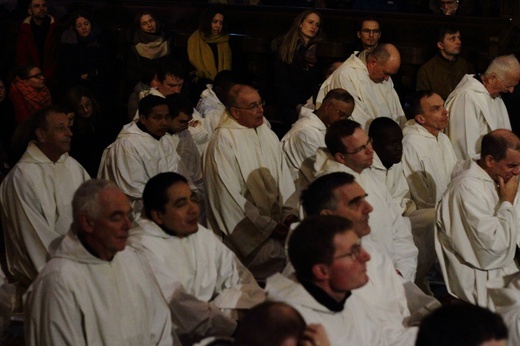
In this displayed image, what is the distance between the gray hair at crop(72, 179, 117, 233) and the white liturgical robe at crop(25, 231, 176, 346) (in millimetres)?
98

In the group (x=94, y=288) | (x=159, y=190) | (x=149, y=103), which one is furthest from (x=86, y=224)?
(x=149, y=103)

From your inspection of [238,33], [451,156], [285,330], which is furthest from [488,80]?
[285,330]

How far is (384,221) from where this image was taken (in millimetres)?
7203

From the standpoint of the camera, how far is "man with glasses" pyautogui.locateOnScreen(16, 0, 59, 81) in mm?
11383

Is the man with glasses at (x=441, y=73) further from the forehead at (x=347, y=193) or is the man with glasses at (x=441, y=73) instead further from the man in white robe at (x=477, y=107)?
the forehead at (x=347, y=193)

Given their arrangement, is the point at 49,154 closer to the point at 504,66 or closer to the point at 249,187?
the point at 249,187

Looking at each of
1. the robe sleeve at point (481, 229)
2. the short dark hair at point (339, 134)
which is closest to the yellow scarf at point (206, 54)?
the short dark hair at point (339, 134)

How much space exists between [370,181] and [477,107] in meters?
2.63

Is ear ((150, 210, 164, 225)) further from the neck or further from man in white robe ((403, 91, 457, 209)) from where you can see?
man in white robe ((403, 91, 457, 209))

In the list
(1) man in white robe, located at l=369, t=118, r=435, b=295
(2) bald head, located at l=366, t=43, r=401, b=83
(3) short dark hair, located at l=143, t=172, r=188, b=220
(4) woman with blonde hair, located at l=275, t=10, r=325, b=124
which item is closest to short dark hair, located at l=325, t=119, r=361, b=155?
(1) man in white robe, located at l=369, t=118, r=435, b=295

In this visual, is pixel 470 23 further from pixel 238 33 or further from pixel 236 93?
pixel 236 93

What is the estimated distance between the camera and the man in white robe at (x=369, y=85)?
9758 mm

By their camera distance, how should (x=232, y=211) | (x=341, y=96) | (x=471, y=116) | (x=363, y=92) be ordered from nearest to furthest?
(x=232, y=211), (x=341, y=96), (x=471, y=116), (x=363, y=92)

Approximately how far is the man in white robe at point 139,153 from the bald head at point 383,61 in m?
2.18
